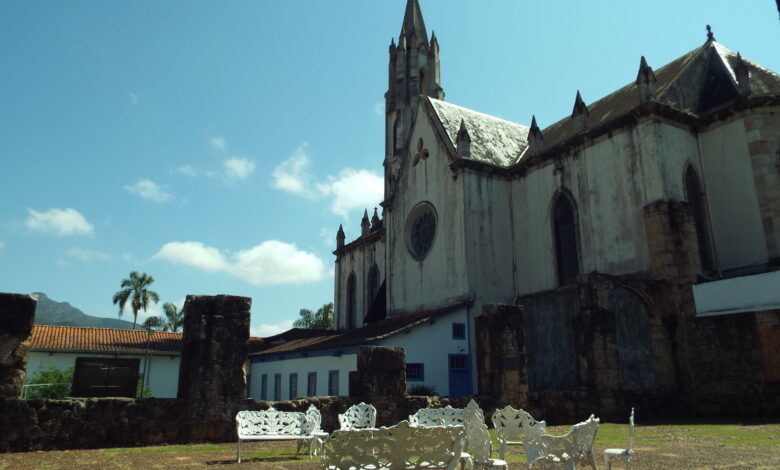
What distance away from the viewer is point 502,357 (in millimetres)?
15602

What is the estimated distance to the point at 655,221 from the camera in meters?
20.1

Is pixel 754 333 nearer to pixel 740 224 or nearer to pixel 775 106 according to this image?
pixel 740 224

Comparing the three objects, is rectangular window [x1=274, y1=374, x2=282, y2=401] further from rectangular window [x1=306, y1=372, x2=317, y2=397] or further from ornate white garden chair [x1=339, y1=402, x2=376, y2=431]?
ornate white garden chair [x1=339, y1=402, x2=376, y2=431]

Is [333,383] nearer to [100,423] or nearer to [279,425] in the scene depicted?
[100,423]

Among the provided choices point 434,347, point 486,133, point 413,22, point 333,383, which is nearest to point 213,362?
point 434,347

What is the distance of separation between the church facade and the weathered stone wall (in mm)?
7669

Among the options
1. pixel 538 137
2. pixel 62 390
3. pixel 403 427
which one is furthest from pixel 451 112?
pixel 403 427

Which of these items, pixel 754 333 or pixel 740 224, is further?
pixel 740 224

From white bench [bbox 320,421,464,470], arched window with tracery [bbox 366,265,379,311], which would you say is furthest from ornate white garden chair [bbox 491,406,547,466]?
arched window with tracery [bbox 366,265,379,311]

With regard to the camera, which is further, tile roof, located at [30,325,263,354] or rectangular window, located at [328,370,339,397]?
tile roof, located at [30,325,263,354]

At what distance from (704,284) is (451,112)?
1689cm

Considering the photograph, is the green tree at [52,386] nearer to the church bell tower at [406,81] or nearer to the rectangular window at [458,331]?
the rectangular window at [458,331]

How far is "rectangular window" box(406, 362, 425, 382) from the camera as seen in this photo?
21992mm

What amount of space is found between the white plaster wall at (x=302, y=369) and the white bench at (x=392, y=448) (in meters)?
17.7
